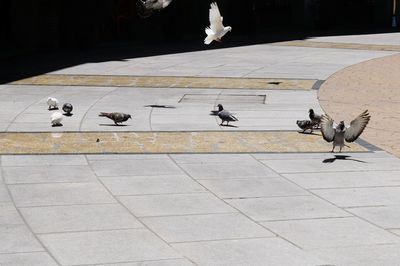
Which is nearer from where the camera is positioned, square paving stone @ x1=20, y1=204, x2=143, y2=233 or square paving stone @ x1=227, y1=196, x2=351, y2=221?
square paving stone @ x1=20, y1=204, x2=143, y2=233

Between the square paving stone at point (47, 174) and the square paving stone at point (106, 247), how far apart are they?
3.20 m

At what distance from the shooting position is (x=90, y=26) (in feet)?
131

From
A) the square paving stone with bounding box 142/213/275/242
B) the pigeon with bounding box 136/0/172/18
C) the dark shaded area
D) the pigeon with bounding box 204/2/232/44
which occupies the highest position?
the pigeon with bounding box 136/0/172/18

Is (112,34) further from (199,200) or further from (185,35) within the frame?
(199,200)

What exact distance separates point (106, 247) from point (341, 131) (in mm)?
6964

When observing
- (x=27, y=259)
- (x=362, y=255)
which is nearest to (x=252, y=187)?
(x=362, y=255)

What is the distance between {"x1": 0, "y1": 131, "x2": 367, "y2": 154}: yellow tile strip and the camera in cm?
1700

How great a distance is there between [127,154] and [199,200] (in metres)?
3.68

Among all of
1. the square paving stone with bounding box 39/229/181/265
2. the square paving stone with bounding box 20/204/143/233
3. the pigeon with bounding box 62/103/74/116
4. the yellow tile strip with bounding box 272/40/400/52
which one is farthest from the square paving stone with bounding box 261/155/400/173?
the yellow tile strip with bounding box 272/40/400/52

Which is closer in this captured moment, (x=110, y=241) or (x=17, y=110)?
(x=110, y=241)

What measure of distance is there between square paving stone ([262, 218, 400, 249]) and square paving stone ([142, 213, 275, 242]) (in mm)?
315

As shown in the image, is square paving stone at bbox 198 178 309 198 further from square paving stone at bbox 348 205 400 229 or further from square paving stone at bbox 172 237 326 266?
square paving stone at bbox 172 237 326 266

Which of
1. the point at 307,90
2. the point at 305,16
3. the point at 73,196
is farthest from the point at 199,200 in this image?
the point at 305,16

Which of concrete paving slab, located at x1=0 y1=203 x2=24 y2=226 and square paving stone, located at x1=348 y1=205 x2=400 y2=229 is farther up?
concrete paving slab, located at x1=0 y1=203 x2=24 y2=226
